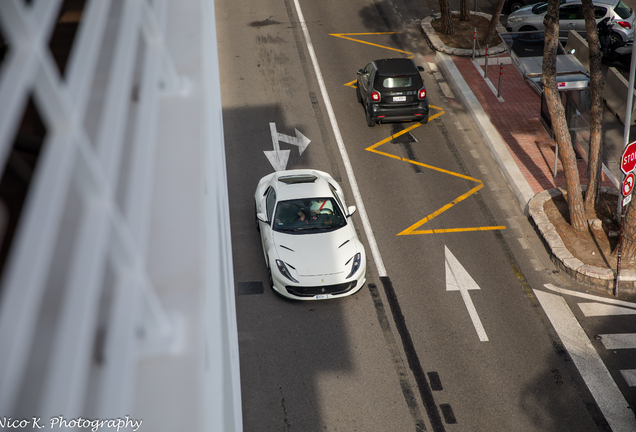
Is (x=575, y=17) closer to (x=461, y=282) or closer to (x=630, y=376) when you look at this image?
(x=461, y=282)

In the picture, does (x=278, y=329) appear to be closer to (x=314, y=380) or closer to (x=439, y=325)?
(x=314, y=380)

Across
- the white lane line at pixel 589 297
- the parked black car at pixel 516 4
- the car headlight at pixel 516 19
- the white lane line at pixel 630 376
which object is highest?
the car headlight at pixel 516 19

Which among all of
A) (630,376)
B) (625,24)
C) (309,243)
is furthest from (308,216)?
(625,24)

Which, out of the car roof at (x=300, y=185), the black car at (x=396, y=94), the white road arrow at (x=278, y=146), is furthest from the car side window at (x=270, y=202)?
the black car at (x=396, y=94)

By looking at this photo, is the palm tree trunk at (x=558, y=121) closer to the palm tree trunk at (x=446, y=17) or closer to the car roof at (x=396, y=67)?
the car roof at (x=396, y=67)

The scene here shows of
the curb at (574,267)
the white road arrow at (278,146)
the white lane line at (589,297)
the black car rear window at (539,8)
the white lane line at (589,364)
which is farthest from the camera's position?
the black car rear window at (539,8)

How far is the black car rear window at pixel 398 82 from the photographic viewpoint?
16219 mm

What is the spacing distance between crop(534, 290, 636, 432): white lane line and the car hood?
3915 mm

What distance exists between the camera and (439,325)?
1040cm

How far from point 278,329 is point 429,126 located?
927 centimetres

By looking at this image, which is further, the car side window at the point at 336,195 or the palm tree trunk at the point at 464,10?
the palm tree trunk at the point at 464,10

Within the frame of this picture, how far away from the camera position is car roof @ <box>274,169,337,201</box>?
38.3 feet

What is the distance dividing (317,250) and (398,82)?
7.53 metres

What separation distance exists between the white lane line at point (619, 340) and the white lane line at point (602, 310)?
57 centimetres
